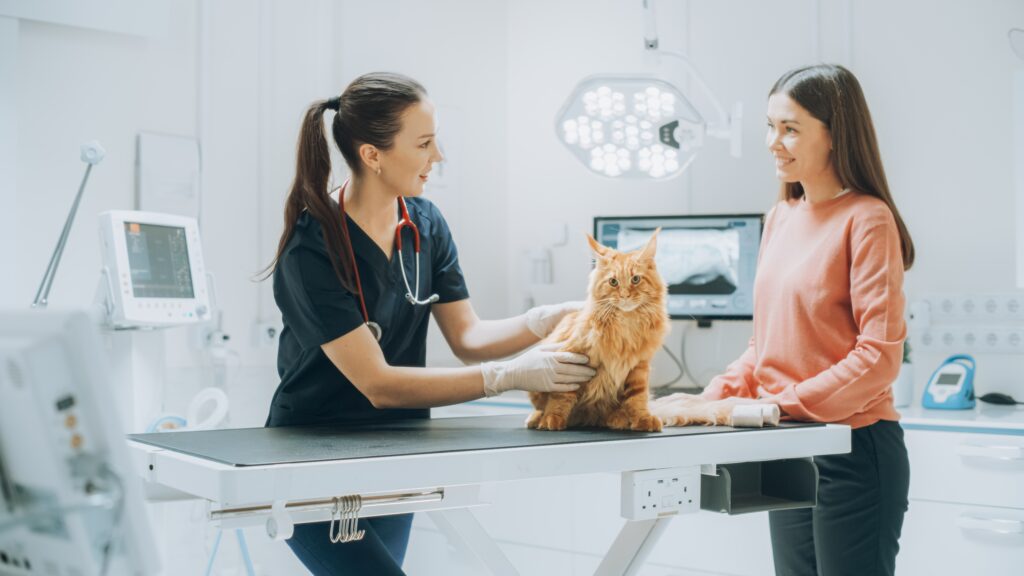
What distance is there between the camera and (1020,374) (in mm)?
2705

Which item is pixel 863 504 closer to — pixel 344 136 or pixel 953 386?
pixel 344 136

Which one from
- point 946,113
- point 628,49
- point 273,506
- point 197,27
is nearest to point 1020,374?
point 946,113

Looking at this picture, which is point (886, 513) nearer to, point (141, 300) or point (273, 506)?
point (273, 506)

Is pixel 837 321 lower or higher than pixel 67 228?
lower

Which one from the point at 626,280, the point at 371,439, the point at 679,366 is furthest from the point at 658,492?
the point at 679,366

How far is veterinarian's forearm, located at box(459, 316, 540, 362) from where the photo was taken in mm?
1797

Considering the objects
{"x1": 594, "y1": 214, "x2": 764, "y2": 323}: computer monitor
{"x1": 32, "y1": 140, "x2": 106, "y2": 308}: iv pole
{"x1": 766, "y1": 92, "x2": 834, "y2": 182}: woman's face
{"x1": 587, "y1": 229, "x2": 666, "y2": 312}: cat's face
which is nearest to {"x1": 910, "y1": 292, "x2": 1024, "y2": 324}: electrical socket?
{"x1": 594, "y1": 214, "x2": 764, "y2": 323}: computer monitor

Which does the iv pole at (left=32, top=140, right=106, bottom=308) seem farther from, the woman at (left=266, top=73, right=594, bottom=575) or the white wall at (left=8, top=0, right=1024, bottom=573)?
the woman at (left=266, top=73, right=594, bottom=575)

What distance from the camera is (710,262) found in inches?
118

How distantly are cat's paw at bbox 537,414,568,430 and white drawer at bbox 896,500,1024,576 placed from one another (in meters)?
1.33

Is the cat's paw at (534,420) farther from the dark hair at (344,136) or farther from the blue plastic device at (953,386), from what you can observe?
the blue plastic device at (953,386)

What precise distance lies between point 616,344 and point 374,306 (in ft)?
1.49

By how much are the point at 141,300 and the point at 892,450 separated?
5.58ft

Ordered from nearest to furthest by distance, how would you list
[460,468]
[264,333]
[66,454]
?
1. [66,454]
2. [460,468]
3. [264,333]
